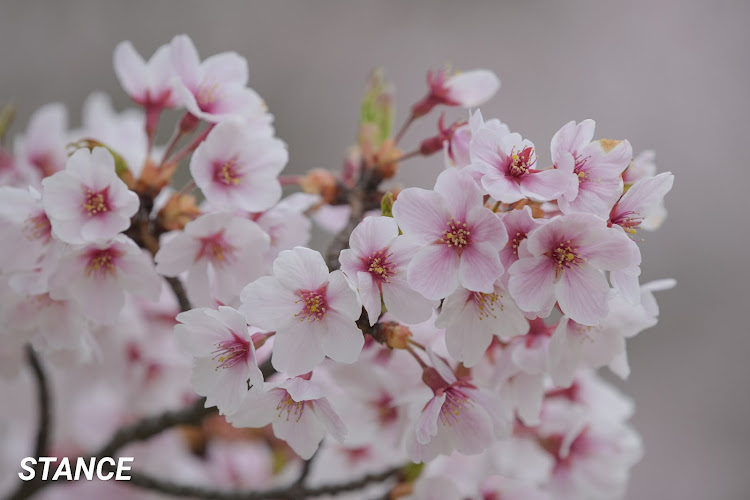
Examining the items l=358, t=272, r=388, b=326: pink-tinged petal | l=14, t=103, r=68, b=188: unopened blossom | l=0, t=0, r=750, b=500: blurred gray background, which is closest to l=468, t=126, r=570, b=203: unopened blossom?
l=358, t=272, r=388, b=326: pink-tinged petal

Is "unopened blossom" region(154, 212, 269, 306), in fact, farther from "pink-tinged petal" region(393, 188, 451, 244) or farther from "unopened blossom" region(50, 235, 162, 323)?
"pink-tinged petal" region(393, 188, 451, 244)

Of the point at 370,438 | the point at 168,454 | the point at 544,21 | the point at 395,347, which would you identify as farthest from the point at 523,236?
the point at 544,21

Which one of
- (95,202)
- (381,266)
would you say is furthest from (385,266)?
(95,202)

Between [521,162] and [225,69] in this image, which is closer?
[521,162]

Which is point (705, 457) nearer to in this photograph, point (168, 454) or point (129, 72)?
point (168, 454)

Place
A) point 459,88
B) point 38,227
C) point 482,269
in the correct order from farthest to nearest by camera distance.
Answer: point 459,88, point 38,227, point 482,269

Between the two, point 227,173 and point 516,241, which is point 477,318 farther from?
point 227,173

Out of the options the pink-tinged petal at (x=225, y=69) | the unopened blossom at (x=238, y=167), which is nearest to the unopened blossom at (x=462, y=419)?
the unopened blossom at (x=238, y=167)
